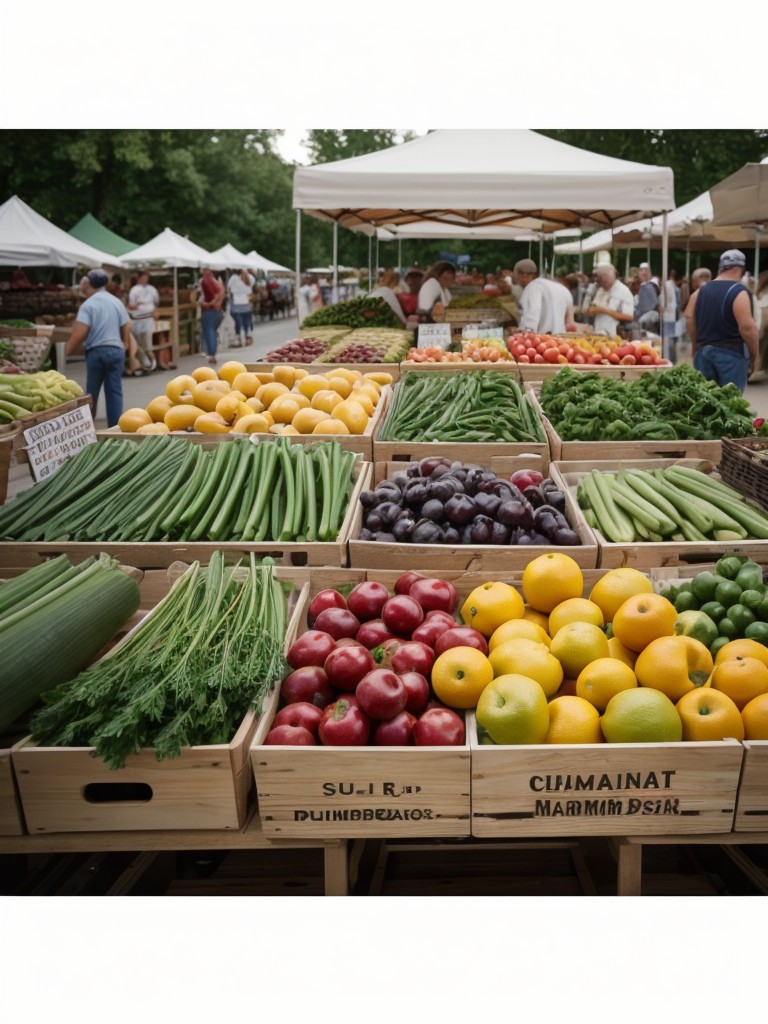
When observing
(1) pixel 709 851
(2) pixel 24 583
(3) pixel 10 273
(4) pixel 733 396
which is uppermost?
(3) pixel 10 273

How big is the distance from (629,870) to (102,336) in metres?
10.1

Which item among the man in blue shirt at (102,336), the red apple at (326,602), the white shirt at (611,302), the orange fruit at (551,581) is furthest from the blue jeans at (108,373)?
the orange fruit at (551,581)

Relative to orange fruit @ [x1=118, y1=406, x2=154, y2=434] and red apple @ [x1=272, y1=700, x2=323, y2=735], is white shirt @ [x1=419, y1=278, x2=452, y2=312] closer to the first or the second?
orange fruit @ [x1=118, y1=406, x2=154, y2=434]

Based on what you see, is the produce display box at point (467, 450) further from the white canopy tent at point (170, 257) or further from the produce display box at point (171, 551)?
the white canopy tent at point (170, 257)

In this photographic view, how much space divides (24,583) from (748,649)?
7.59ft

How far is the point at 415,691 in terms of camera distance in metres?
2.62

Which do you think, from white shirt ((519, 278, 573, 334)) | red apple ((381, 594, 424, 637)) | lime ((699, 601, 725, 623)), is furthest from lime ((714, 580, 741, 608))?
white shirt ((519, 278, 573, 334))

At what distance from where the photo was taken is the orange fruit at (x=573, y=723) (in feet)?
8.15

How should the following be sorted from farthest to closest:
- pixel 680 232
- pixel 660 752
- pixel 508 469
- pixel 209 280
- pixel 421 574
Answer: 1. pixel 209 280
2. pixel 680 232
3. pixel 508 469
4. pixel 421 574
5. pixel 660 752

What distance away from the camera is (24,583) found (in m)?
3.10

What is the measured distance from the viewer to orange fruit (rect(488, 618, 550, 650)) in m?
2.85

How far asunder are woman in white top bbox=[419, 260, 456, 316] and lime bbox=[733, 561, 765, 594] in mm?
8732

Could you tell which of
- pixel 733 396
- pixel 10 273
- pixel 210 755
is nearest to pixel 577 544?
pixel 210 755

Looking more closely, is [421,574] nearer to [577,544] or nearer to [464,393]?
[577,544]
